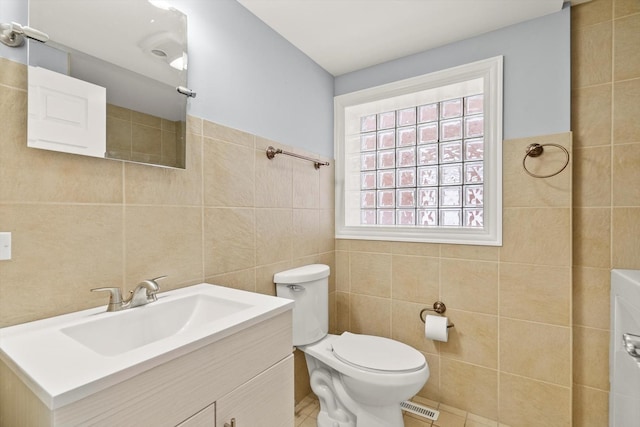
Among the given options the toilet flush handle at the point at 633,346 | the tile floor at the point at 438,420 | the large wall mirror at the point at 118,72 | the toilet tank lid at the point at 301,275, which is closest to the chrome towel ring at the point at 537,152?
the toilet flush handle at the point at 633,346

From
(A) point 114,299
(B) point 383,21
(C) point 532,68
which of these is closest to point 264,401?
(A) point 114,299

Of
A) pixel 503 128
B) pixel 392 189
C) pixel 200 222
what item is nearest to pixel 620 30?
pixel 503 128

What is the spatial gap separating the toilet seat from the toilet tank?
0.48 feet

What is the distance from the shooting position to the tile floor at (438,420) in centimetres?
171

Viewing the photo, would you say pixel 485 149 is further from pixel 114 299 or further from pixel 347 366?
pixel 114 299

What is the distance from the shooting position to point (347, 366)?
1476mm

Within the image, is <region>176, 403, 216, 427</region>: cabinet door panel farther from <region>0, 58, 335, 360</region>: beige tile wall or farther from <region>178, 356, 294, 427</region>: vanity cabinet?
<region>0, 58, 335, 360</region>: beige tile wall

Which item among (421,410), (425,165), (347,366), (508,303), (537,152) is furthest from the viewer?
(425,165)

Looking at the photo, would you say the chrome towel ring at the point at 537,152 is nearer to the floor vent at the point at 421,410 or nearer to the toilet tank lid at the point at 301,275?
the toilet tank lid at the point at 301,275

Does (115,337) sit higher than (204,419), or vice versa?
(115,337)

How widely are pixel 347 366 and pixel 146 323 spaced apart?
94 cm

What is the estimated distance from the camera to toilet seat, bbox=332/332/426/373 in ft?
4.70

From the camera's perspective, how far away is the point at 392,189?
2.15 meters

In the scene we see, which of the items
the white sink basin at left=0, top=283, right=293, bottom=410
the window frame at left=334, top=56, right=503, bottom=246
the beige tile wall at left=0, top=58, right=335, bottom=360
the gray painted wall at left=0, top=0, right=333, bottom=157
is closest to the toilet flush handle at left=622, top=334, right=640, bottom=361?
the window frame at left=334, top=56, right=503, bottom=246
